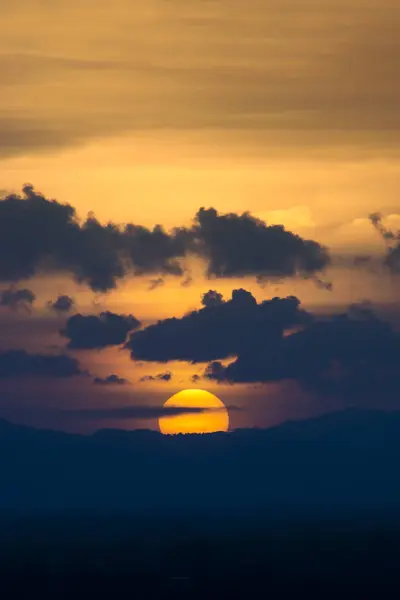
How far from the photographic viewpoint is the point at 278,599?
200 metres

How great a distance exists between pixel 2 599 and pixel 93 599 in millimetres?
11744

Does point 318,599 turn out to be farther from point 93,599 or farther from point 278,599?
point 93,599

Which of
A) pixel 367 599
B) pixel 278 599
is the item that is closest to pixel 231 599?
pixel 278 599

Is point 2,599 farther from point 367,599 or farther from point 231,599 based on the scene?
point 367,599

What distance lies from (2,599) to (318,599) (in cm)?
4081

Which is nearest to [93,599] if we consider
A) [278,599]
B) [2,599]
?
[2,599]

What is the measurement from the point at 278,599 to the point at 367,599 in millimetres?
12814

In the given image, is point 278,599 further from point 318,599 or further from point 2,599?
→ point 2,599

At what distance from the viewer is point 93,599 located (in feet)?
655

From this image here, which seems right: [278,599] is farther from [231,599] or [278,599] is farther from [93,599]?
[93,599]

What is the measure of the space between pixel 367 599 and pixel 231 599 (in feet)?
60.2

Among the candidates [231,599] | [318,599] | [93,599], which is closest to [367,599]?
[318,599]

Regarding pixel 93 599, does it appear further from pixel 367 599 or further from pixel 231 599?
pixel 367 599

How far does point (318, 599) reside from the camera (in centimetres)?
19375
